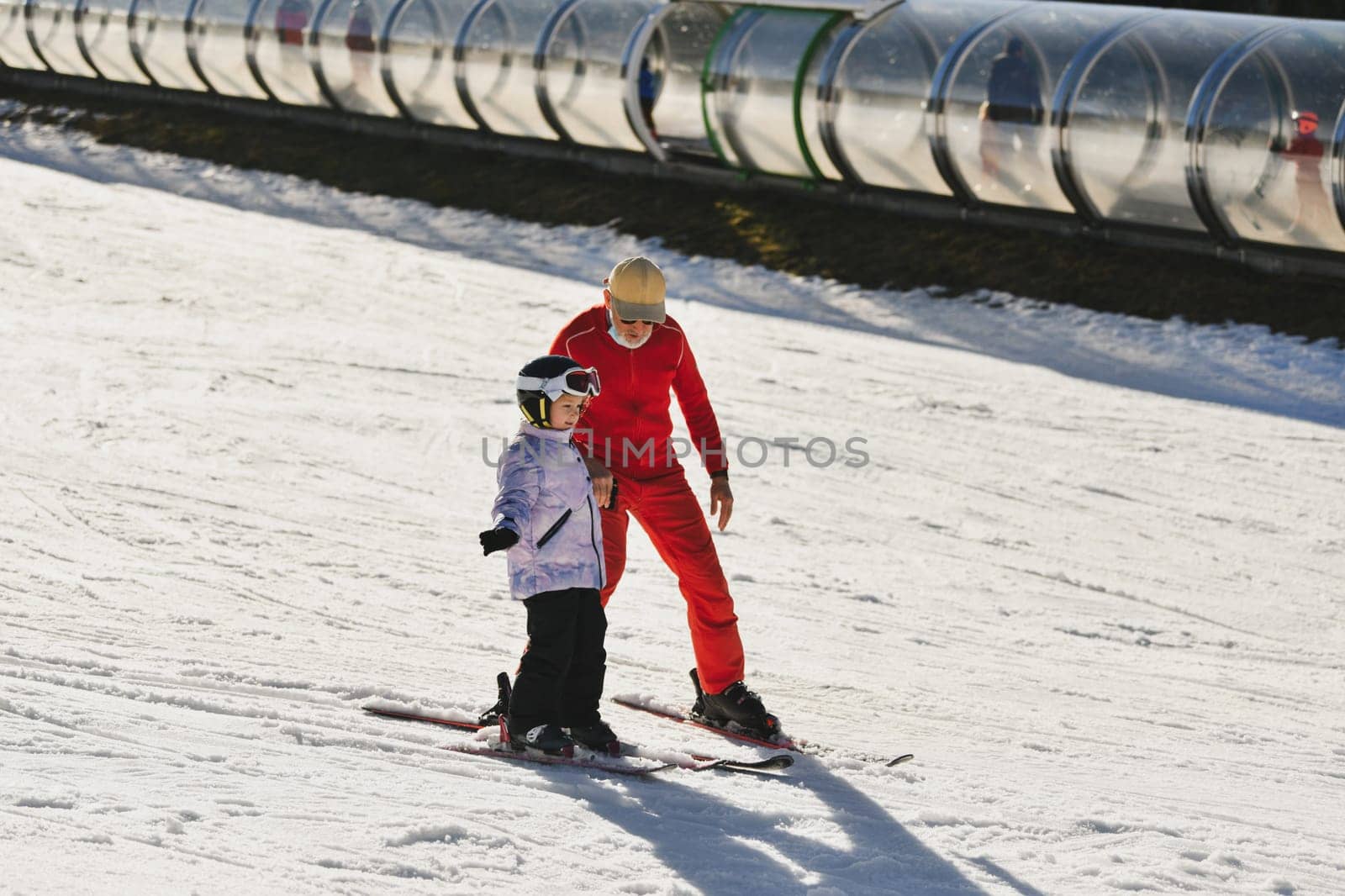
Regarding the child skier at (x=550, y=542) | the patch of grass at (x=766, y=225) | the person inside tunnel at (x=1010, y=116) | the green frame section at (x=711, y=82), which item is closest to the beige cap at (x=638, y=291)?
the child skier at (x=550, y=542)

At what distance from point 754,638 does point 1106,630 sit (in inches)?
67.1

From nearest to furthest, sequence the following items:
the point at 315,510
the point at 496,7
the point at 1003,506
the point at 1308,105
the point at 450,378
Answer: the point at 315,510 < the point at 1003,506 < the point at 450,378 < the point at 1308,105 < the point at 496,7

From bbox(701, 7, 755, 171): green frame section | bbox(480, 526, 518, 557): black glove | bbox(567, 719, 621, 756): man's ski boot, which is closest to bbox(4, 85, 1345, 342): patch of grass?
bbox(701, 7, 755, 171): green frame section

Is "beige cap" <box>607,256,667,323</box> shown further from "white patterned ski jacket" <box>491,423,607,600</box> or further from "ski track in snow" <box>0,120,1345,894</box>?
"ski track in snow" <box>0,120,1345,894</box>

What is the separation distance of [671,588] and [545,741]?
2.90m

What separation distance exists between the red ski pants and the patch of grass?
8.44 m

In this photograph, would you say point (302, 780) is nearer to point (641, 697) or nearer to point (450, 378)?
point (641, 697)

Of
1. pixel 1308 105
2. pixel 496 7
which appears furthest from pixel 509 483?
pixel 496 7

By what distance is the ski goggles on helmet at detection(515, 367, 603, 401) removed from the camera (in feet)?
16.8

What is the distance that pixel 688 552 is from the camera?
5906 millimetres

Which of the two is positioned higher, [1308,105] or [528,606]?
[1308,105]

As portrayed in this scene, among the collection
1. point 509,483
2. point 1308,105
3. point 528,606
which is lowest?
point 528,606

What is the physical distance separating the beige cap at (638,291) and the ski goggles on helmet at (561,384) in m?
0.59

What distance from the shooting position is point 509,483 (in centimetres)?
516
